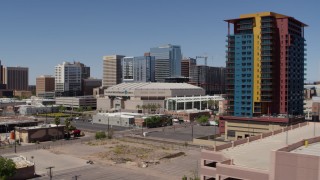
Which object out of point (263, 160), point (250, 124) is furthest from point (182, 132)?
point (263, 160)

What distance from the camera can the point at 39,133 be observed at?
115 meters

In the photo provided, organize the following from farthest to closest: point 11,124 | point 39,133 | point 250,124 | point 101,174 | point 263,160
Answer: point 11,124, point 39,133, point 250,124, point 101,174, point 263,160

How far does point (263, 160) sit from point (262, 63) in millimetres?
66844

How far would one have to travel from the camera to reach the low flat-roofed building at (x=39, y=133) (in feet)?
372

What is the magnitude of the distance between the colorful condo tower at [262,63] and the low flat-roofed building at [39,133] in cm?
5771

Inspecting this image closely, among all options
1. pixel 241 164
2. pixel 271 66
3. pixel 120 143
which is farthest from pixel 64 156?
pixel 271 66

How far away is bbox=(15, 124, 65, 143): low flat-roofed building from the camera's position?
113281 mm

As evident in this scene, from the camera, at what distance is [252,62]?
112m

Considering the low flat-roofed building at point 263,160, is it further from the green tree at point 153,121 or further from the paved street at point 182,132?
the green tree at point 153,121

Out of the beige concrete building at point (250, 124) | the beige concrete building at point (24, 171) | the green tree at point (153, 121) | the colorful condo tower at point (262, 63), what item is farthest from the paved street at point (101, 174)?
the green tree at point (153, 121)

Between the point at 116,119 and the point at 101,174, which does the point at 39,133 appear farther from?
the point at 116,119

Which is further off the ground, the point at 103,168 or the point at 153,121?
the point at 153,121

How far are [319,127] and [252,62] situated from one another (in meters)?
34.7

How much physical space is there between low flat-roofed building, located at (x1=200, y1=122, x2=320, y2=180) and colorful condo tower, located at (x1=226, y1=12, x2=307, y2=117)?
152 ft
